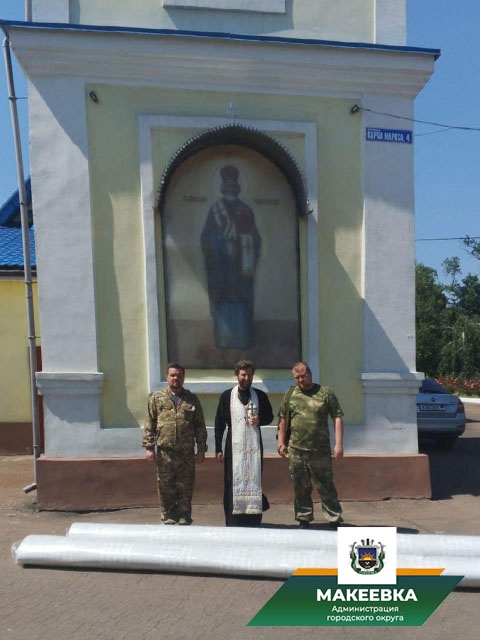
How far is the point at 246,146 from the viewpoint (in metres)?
7.78

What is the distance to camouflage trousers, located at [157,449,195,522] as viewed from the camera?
6.43 metres

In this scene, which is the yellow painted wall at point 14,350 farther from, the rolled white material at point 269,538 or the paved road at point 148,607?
the rolled white material at point 269,538

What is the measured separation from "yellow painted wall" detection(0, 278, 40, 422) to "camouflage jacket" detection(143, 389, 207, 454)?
4935 mm

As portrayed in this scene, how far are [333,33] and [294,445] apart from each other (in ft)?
14.9

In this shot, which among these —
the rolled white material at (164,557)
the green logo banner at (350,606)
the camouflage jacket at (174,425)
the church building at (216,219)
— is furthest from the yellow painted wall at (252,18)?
the green logo banner at (350,606)

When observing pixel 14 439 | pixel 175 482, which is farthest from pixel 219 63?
pixel 14 439

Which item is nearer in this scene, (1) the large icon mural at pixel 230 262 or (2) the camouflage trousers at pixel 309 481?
(2) the camouflage trousers at pixel 309 481

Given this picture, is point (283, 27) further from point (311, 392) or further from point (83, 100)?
point (311, 392)

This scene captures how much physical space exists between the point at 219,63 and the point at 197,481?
4.41 meters

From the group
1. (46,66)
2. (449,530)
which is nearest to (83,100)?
(46,66)

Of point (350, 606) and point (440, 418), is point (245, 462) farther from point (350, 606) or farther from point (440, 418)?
point (440, 418)

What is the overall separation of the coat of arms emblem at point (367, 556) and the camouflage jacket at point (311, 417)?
173 centimetres

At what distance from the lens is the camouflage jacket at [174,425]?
6414 mm

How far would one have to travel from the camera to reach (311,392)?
6660mm
